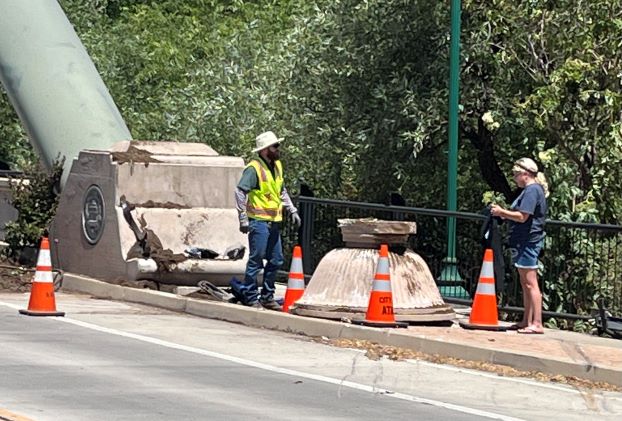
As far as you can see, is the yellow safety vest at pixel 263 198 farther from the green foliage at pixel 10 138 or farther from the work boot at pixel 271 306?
the green foliage at pixel 10 138

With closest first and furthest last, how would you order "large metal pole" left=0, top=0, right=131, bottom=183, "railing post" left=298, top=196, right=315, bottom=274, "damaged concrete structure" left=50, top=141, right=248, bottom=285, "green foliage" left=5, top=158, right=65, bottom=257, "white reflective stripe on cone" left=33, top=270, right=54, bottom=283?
"white reflective stripe on cone" left=33, top=270, right=54, bottom=283 < "damaged concrete structure" left=50, top=141, right=248, bottom=285 < "green foliage" left=5, top=158, right=65, bottom=257 < "railing post" left=298, top=196, right=315, bottom=274 < "large metal pole" left=0, top=0, right=131, bottom=183

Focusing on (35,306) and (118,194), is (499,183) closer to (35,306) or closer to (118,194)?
(118,194)

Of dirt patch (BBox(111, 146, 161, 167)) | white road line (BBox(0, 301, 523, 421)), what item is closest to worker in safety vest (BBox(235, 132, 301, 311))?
white road line (BBox(0, 301, 523, 421))

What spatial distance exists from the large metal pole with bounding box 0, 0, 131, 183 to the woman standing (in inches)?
276

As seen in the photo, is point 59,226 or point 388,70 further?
point 388,70

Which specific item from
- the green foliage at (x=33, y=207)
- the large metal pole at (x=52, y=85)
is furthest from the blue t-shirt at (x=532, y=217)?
the green foliage at (x=33, y=207)

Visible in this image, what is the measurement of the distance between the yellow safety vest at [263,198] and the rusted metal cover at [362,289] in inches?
35.1

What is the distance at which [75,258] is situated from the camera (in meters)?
19.0

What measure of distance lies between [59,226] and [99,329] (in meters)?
4.99

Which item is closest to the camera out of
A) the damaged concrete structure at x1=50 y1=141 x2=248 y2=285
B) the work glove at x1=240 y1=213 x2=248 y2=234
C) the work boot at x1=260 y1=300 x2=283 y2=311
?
the work glove at x1=240 y1=213 x2=248 y2=234

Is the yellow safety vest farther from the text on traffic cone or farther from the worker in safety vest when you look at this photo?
the text on traffic cone

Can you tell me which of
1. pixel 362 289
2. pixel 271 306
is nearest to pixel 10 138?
pixel 271 306

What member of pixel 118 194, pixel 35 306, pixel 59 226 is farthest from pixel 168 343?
pixel 59 226

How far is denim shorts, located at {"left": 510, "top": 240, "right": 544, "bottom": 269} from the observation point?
49.1 ft
